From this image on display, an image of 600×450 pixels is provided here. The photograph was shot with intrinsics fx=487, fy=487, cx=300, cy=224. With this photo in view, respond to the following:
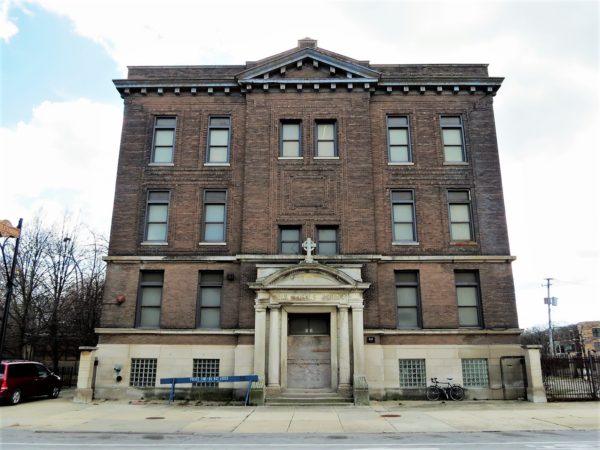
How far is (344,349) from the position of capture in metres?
19.4

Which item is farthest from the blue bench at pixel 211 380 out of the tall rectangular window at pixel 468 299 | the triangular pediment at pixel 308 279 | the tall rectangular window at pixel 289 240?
the tall rectangular window at pixel 468 299

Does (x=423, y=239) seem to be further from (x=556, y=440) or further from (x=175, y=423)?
(x=175, y=423)

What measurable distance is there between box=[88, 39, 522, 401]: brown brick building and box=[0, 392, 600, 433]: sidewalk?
1.93 m

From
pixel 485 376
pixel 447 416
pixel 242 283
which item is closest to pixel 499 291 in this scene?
pixel 485 376

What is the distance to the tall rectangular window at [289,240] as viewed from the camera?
2133cm

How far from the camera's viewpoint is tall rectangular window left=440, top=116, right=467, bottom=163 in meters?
22.9

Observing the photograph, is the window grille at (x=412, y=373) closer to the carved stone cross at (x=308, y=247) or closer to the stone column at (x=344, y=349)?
the stone column at (x=344, y=349)

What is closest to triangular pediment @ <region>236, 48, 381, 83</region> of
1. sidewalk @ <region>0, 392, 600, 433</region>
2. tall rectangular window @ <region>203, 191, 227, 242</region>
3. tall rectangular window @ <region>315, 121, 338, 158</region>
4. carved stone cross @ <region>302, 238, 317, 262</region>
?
tall rectangular window @ <region>315, 121, 338, 158</region>

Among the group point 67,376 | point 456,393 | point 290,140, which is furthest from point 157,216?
point 67,376

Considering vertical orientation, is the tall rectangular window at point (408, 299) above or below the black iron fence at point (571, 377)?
above

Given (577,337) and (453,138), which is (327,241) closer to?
(453,138)

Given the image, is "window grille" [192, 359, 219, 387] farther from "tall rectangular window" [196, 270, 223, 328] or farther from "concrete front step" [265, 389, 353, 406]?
"concrete front step" [265, 389, 353, 406]

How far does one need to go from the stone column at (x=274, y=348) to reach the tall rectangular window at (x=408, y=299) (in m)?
5.30

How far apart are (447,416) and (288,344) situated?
285 inches
